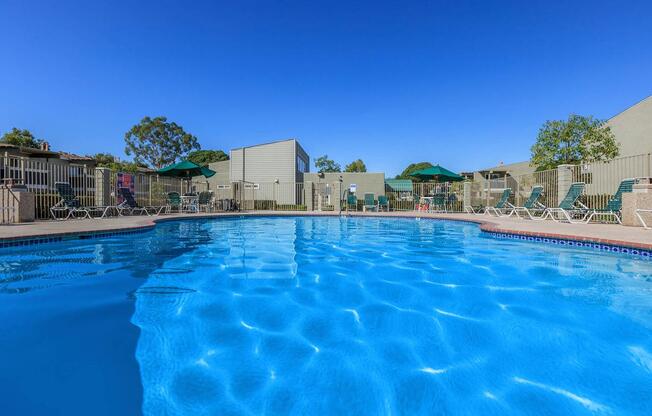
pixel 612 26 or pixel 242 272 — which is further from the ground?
pixel 612 26

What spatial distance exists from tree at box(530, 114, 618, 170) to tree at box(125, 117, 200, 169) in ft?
126

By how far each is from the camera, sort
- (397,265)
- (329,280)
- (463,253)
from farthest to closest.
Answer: (463,253)
(397,265)
(329,280)

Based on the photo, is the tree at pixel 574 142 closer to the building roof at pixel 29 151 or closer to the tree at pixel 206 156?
the building roof at pixel 29 151

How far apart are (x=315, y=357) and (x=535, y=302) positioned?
8.04ft

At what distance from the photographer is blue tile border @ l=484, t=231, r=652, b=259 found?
519 cm

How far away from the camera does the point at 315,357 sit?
2.17m

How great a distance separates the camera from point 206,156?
47812 mm

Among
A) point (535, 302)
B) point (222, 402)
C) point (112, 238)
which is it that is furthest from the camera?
point (112, 238)

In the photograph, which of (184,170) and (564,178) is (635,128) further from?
(184,170)

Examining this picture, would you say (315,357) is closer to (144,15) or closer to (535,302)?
(535,302)

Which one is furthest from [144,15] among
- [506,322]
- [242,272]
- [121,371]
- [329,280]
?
[506,322]

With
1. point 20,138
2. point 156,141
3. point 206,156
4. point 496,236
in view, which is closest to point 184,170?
point 496,236

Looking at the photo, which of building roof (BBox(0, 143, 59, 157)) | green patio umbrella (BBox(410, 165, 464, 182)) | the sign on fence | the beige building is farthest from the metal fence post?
building roof (BBox(0, 143, 59, 157))

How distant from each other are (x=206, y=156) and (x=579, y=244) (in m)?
48.1
